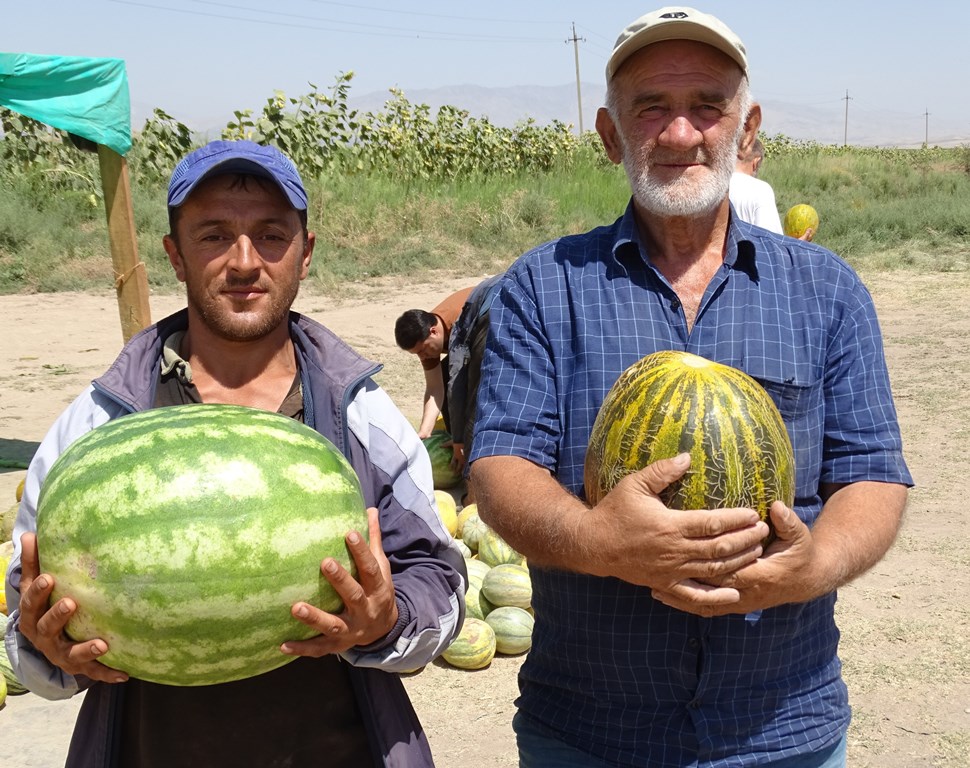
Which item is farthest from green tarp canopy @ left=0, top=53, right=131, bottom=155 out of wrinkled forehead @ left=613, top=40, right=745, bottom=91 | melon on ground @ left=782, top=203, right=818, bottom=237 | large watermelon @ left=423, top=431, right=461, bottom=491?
melon on ground @ left=782, top=203, right=818, bottom=237

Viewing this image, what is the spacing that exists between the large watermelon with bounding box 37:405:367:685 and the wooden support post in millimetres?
5301

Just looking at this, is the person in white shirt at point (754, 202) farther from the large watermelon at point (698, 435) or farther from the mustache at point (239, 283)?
the mustache at point (239, 283)

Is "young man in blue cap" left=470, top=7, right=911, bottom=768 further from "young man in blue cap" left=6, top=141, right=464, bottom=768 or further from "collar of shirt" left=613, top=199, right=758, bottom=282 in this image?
"young man in blue cap" left=6, top=141, right=464, bottom=768

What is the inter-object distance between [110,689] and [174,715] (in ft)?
0.48

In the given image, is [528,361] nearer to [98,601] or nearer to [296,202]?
[296,202]

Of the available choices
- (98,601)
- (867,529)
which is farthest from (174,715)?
(867,529)

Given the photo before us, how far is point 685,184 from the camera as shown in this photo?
2.33 metres

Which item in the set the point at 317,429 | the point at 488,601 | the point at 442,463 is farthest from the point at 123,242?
the point at 317,429

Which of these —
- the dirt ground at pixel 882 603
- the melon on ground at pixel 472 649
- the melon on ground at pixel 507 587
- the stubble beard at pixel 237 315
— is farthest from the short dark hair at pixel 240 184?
the melon on ground at pixel 507 587

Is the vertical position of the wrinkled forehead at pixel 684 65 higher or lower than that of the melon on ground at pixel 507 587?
higher

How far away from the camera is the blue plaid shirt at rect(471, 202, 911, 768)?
6.99 ft

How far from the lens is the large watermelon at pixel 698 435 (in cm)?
192

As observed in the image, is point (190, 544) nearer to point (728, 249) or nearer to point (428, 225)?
point (728, 249)

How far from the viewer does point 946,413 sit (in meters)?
8.45
